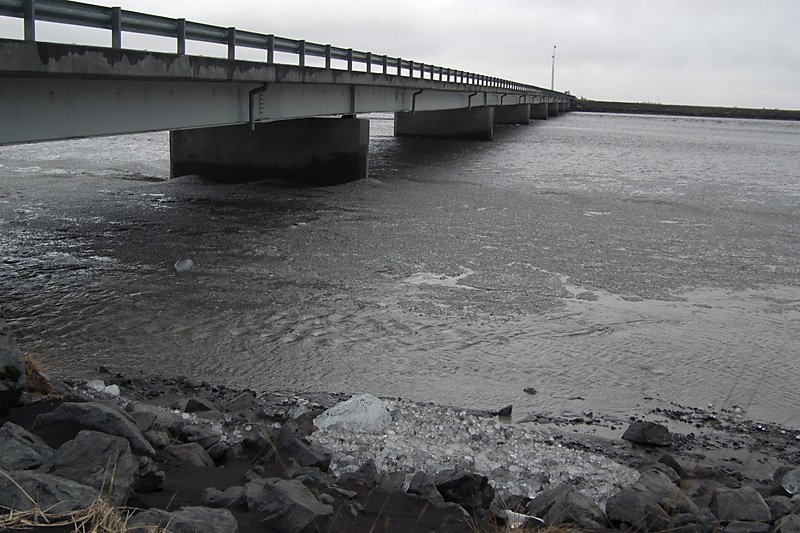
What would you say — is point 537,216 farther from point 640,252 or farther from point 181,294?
point 181,294

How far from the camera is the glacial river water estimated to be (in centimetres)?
814

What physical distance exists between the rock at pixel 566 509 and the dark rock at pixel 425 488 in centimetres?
70

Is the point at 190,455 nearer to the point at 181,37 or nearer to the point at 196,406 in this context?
the point at 196,406

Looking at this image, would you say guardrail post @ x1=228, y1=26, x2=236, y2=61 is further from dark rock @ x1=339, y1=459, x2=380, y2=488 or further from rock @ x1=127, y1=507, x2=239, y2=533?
rock @ x1=127, y1=507, x2=239, y2=533

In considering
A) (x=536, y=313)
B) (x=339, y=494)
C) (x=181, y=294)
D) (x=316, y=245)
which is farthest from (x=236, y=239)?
(x=339, y=494)

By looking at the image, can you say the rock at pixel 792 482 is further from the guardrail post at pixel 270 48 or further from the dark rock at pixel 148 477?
the guardrail post at pixel 270 48

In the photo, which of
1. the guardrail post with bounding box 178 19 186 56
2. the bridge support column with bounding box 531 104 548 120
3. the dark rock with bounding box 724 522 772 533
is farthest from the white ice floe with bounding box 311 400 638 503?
the bridge support column with bounding box 531 104 548 120

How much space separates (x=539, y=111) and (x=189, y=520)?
9155cm

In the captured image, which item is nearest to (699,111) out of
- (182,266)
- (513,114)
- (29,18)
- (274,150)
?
(513,114)

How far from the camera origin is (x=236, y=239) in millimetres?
14617

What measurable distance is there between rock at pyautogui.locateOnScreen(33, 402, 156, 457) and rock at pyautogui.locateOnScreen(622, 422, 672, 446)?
4107 millimetres

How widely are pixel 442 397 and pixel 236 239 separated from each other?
820 cm

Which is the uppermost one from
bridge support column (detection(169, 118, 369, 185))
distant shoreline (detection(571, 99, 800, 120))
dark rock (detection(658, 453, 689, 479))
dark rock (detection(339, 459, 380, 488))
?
distant shoreline (detection(571, 99, 800, 120))

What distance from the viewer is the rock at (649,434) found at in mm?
6527
